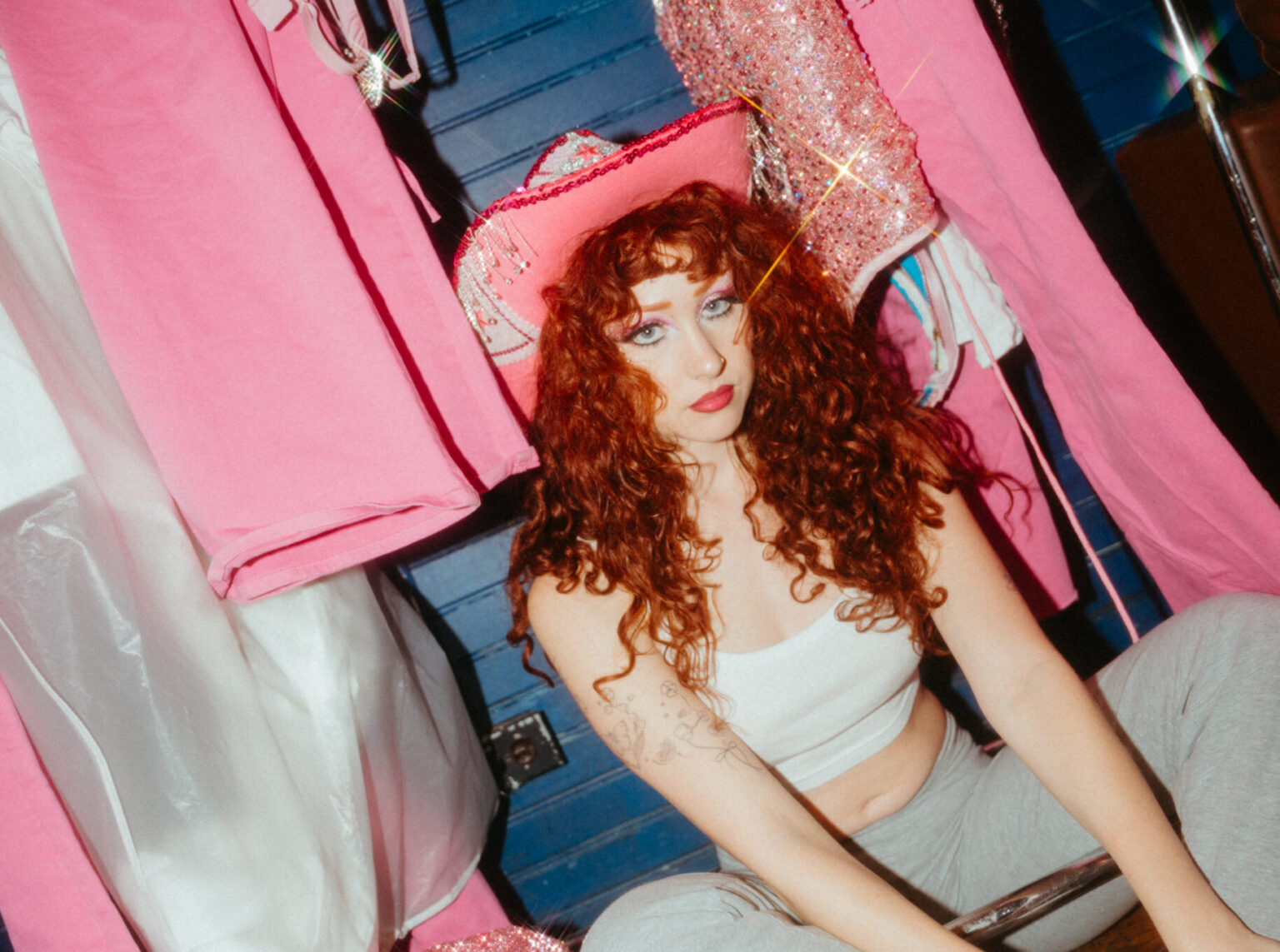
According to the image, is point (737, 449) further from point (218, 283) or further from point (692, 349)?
point (218, 283)

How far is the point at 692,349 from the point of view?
1188 mm

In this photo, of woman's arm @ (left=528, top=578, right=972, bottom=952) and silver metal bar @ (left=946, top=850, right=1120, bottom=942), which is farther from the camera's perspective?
woman's arm @ (left=528, top=578, right=972, bottom=952)

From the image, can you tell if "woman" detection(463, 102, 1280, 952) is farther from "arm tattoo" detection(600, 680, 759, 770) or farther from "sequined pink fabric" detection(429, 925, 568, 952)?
"sequined pink fabric" detection(429, 925, 568, 952)

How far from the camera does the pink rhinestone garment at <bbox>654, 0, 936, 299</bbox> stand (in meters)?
1.14

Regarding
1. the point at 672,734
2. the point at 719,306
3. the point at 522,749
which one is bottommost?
the point at 522,749

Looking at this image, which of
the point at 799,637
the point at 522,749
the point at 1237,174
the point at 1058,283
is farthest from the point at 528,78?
the point at 522,749

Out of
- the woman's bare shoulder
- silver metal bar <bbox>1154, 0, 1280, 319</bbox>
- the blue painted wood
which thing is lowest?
the woman's bare shoulder

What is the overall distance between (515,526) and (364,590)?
449 millimetres

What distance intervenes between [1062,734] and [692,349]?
31.6 inches

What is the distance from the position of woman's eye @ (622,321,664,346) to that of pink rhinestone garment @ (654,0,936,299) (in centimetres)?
31

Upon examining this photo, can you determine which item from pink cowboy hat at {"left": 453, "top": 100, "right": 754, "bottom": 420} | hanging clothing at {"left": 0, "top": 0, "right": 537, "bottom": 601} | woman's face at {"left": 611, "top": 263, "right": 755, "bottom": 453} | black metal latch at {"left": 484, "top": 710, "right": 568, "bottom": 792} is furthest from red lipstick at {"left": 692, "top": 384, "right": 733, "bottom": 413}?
black metal latch at {"left": 484, "top": 710, "right": 568, "bottom": 792}

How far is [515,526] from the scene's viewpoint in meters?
1.73

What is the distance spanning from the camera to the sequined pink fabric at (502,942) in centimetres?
135

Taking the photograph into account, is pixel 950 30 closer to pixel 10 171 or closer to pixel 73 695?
pixel 10 171
